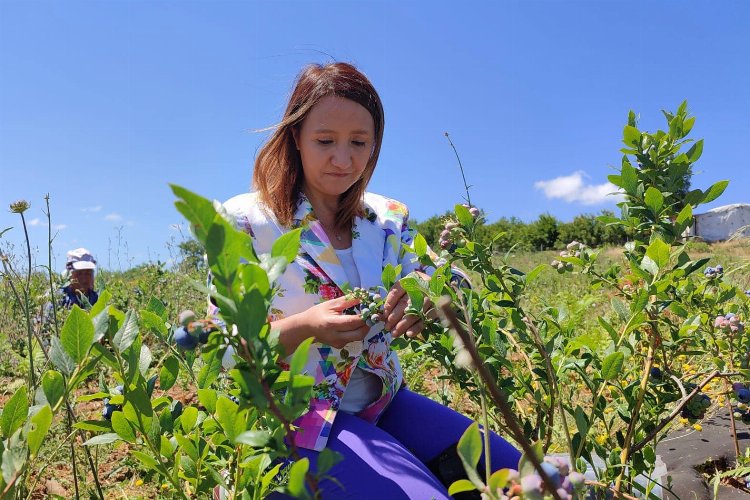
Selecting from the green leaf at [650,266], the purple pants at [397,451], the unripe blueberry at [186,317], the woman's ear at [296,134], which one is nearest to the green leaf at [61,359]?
the unripe blueberry at [186,317]

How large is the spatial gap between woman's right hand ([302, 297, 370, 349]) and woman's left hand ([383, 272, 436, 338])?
0.09m

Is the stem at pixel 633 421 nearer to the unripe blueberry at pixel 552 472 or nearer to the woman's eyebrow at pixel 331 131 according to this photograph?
the unripe blueberry at pixel 552 472

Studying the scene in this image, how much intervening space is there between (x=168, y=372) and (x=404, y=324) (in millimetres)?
386

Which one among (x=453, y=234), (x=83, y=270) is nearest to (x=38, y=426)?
(x=453, y=234)

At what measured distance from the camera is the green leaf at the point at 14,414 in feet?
2.10

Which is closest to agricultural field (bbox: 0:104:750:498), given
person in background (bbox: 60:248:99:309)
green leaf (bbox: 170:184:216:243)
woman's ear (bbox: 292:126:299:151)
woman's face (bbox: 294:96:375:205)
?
green leaf (bbox: 170:184:216:243)

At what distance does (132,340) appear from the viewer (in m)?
0.70

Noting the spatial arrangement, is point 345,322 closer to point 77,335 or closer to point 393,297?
point 393,297

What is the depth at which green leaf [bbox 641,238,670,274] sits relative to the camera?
0.94 meters

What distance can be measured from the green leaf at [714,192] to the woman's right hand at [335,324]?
0.68 m

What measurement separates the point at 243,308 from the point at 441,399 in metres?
1.89

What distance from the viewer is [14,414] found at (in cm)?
64

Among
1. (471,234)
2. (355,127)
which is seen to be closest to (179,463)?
(471,234)

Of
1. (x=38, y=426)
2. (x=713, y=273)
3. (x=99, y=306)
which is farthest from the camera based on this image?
(x=713, y=273)
